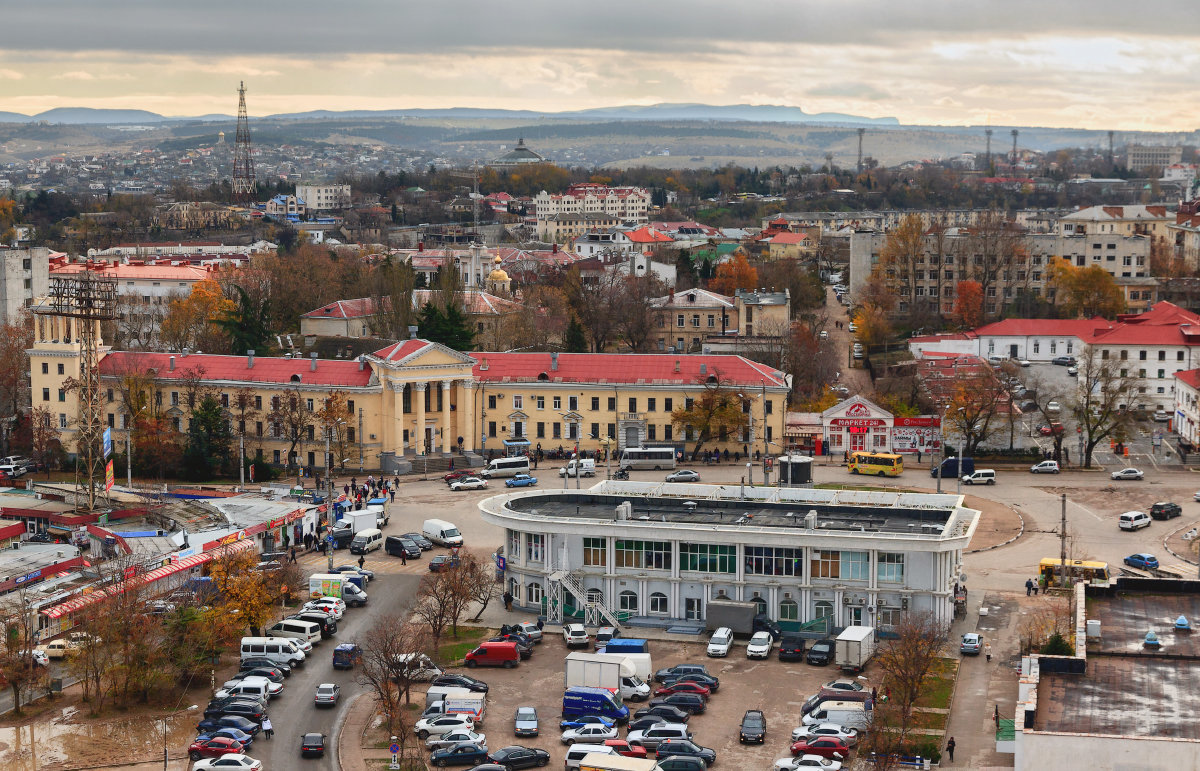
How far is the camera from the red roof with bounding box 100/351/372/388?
6588 centimetres

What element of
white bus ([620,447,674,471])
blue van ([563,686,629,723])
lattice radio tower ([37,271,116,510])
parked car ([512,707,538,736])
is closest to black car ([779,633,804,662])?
blue van ([563,686,629,723])

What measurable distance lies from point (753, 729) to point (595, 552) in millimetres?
10397

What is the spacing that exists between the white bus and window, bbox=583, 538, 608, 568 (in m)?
19.7

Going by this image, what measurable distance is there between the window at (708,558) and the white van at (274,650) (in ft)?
34.0

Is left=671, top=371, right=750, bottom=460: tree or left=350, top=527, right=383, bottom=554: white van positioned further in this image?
left=671, top=371, right=750, bottom=460: tree

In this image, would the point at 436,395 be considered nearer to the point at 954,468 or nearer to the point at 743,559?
the point at 954,468

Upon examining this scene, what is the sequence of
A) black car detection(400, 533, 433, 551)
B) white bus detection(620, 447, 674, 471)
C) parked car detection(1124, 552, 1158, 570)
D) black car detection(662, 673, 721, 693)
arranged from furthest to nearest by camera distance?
white bus detection(620, 447, 674, 471) < black car detection(400, 533, 433, 551) < parked car detection(1124, 552, 1158, 570) < black car detection(662, 673, 721, 693)

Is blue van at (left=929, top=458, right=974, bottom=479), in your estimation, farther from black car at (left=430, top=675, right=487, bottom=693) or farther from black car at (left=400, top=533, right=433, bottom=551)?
black car at (left=430, top=675, right=487, bottom=693)

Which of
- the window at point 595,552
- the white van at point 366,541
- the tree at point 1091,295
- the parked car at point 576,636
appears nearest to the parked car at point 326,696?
the parked car at point 576,636

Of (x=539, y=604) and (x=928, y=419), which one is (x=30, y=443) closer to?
(x=539, y=604)

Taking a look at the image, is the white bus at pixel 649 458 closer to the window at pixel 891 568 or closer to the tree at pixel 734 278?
the window at pixel 891 568

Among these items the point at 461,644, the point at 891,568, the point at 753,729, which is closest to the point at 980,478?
the point at 891,568

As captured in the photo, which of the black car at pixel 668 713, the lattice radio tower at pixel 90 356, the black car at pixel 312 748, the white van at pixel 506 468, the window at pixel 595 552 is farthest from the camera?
the white van at pixel 506 468

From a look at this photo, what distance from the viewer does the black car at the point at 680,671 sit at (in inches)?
1515
